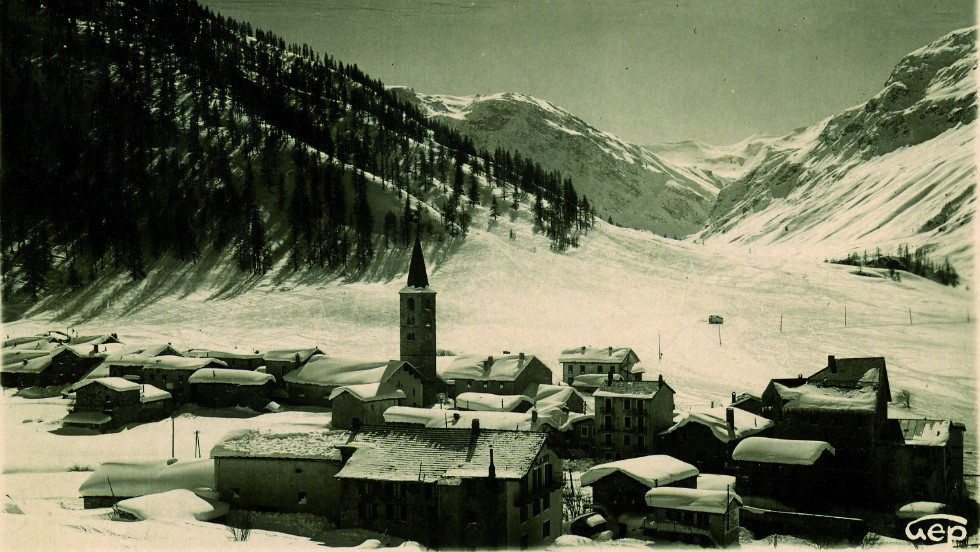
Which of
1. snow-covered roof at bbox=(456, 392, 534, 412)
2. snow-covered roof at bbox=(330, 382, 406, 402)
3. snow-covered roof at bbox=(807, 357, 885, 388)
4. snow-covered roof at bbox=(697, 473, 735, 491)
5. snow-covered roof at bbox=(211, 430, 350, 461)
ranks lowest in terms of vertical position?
snow-covered roof at bbox=(697, 473, 735, 491)

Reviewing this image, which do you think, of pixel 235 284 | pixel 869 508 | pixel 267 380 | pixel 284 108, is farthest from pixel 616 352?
pixel 284 108

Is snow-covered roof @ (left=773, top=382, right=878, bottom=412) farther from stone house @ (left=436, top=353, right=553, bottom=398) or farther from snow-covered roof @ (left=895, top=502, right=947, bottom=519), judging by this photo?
stone house @ (left=436, top=353, right=553, bottom=398)

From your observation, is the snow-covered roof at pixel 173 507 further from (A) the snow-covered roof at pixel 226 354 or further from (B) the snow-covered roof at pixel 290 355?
(A) the snow-covered roof at pixel 226 354

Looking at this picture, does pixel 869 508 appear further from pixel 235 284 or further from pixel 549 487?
pixel 235 284

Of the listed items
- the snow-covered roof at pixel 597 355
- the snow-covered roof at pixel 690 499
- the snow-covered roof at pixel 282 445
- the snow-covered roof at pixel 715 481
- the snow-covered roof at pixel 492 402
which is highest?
the snow-covered roof at pixel 597 355

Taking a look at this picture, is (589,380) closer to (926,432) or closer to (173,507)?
(926,432)

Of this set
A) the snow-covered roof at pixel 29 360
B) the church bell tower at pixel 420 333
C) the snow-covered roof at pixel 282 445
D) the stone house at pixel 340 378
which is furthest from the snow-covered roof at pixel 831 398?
the snow-covered roof at pixel 29 360

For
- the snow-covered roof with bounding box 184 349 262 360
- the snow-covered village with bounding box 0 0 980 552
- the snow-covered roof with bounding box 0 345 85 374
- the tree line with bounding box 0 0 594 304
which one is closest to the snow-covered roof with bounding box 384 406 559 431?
the snow-covered village with bounding box 0 0 980 552
